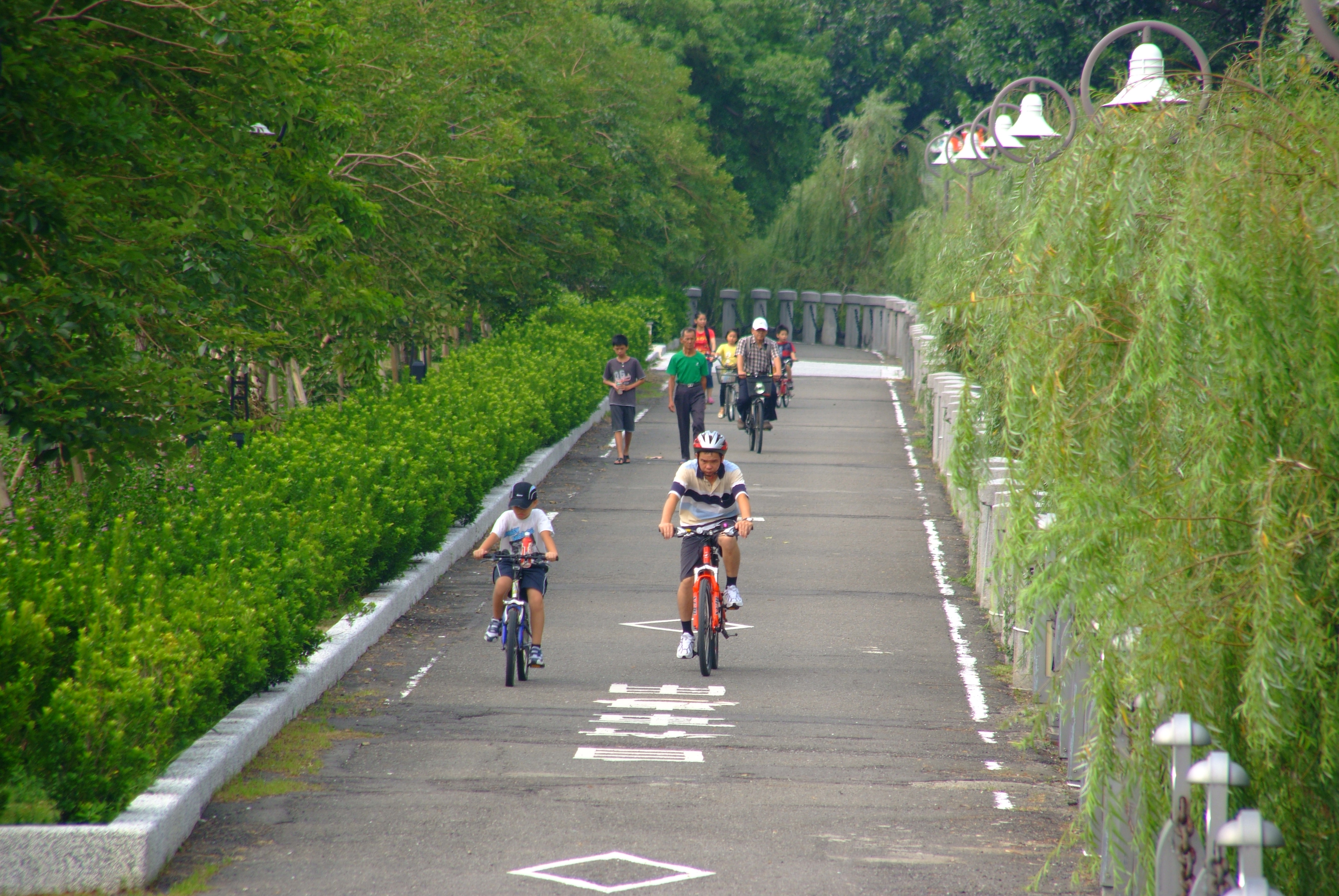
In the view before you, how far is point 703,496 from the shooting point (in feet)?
39.2

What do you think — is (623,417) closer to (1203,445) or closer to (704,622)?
(704,622)

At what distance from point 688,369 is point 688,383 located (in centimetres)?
22

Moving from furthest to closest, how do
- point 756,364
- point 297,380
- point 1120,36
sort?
point 756,364 → point 297,380 → point 1120,36

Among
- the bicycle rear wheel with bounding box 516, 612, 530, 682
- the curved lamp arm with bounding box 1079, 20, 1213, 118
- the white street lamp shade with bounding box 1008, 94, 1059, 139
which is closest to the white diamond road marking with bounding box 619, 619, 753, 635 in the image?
the bicycle rear wheel with bounding box 516, 612, 530, 682

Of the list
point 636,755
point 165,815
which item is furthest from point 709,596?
point 165,815

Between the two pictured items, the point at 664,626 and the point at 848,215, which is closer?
the point at 664,626

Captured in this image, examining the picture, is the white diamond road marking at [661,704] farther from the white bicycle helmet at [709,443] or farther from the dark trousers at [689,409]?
the dark trousers at [689,409]

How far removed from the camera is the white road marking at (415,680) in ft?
35.7

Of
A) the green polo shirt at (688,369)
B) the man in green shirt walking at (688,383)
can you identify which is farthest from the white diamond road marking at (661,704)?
the green polo shirt at (688,369)

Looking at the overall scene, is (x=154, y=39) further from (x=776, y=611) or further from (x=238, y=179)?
(x=776, y=611)

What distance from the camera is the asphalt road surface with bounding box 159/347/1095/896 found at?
7488mm

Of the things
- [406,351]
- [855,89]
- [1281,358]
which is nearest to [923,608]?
[1281,358]

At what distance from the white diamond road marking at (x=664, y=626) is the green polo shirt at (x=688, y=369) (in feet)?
29.0

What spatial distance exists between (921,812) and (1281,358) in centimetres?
402
